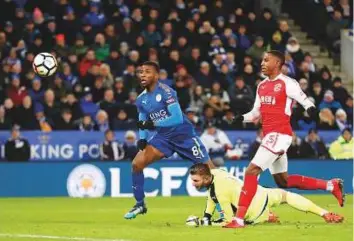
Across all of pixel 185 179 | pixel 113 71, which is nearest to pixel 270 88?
pixel 185 179

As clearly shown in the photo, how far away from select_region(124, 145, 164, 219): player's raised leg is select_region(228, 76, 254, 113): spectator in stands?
386 inches

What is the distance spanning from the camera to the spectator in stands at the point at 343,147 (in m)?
23.0

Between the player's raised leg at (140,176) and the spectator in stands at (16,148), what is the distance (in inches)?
314

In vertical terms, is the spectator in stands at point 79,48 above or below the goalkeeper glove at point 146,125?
above

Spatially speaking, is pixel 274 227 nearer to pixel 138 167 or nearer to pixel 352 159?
pixel 138 167

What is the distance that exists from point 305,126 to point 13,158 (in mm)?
6821

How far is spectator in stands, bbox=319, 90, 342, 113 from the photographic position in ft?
82.6

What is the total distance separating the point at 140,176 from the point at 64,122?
8772mm

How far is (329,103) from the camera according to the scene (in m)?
25.2

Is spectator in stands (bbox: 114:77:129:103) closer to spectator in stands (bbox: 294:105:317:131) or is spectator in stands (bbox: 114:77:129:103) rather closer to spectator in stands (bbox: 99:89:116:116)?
spectator in stands (bbox: 99:89:116:116)

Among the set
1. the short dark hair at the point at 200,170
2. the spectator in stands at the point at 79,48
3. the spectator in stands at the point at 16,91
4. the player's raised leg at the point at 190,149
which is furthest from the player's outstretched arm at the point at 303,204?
the spectator in stands at the point at 79,48

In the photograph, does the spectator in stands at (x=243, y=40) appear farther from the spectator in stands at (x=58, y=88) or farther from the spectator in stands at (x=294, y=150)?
the spectator in stands at (x=58, y=88)

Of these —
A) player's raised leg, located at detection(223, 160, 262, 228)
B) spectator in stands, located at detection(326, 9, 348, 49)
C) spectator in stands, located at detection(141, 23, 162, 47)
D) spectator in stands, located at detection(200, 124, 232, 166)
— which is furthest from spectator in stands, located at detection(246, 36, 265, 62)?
player's raised leg, located at detection(223, 160, 262, 228)

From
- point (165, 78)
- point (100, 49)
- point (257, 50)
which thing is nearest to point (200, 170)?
point (165, 78)
